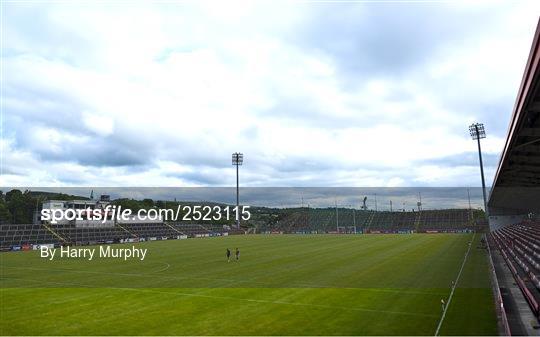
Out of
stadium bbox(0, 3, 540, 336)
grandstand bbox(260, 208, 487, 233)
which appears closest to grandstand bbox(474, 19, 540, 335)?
stadium bbox(0, 3, 540, 336)

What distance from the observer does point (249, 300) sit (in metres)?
22.3

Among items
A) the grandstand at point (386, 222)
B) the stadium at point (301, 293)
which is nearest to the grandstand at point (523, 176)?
the stadium at point (301, 293)

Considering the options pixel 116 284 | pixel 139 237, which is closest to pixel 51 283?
pixel 116 284

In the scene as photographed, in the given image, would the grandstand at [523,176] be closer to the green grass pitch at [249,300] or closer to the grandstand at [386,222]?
the green grass pitch at [249,300]

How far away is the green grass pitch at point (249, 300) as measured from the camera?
671 inches

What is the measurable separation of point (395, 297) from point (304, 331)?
26.9 feet

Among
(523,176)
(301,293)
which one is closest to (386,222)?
(523,176)

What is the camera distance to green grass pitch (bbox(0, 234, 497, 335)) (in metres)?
17.0

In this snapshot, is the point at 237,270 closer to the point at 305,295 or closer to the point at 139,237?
the point at 305,295

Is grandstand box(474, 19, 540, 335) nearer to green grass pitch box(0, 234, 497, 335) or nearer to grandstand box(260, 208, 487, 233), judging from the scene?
green grass pitch box(0, 234, 497, 335)

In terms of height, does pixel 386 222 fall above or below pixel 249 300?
above

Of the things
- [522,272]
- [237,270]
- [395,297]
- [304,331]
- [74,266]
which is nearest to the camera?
[304,331]

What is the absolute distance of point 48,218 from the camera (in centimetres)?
8800

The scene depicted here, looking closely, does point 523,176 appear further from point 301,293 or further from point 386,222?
point 386,222
